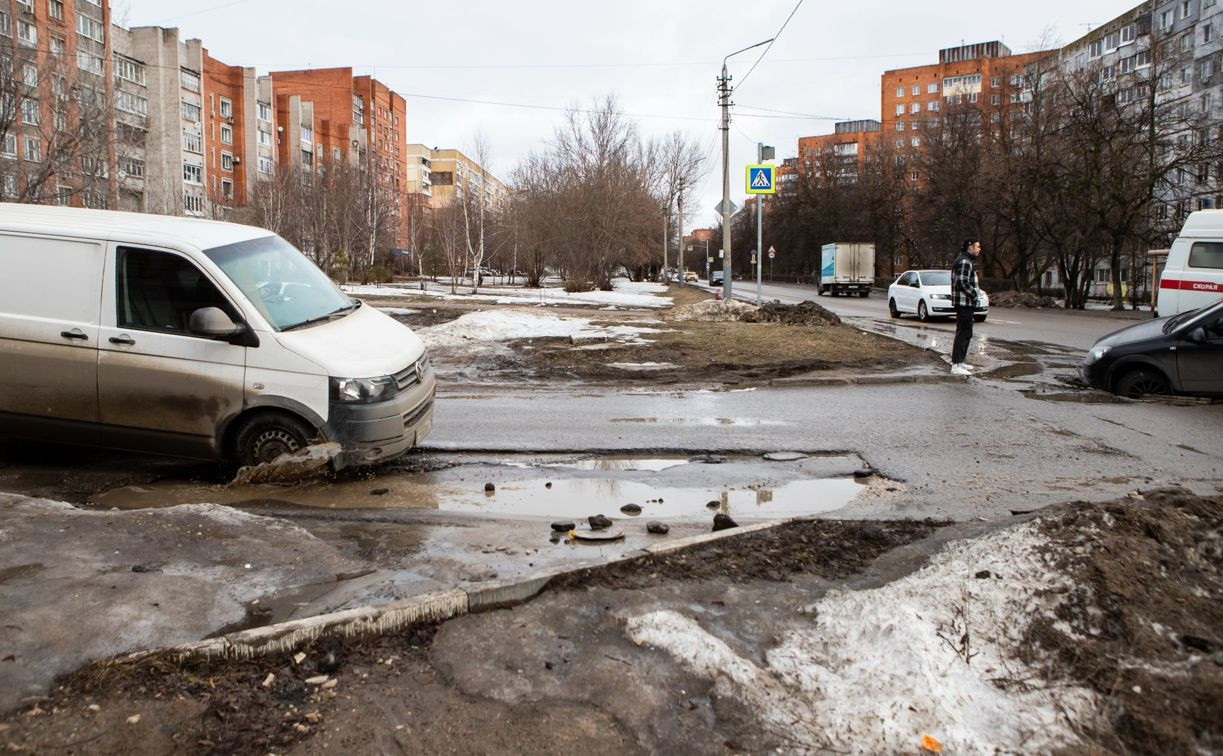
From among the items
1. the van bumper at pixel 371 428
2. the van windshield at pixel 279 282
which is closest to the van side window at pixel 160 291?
the van windshield at pixel 279 282

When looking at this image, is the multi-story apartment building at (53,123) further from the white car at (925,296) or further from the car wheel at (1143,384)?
the car wheel at (1143,384)

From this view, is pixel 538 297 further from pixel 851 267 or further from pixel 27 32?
pixel 27 32

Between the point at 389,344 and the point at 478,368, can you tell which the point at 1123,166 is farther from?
the point at 389,344

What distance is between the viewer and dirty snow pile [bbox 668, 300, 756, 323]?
21.9 meters

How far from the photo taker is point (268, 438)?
578cm

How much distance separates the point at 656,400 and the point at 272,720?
7.74 m

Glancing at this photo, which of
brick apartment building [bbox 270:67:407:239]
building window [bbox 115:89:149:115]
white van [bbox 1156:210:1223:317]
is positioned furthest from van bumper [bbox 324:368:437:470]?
brick apartment building [bbox 270:67:407:239]

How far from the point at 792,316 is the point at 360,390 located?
53.4 ft

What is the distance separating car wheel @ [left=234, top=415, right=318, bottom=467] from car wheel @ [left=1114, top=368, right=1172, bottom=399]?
9.34 m

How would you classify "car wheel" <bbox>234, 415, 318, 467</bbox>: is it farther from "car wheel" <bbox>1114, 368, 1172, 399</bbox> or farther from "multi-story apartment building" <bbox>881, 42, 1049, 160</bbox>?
"multi-story apartment building" <bbox>881, 42, 1049, 160</bbox>

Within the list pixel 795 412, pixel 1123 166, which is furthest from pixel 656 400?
pixel 1123 166

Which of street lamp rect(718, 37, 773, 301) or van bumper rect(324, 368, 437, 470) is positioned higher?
street lamp rect(718, 37, 773, 301)

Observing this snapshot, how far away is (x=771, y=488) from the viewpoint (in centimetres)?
608

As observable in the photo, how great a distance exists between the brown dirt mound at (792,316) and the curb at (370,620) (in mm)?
17199
